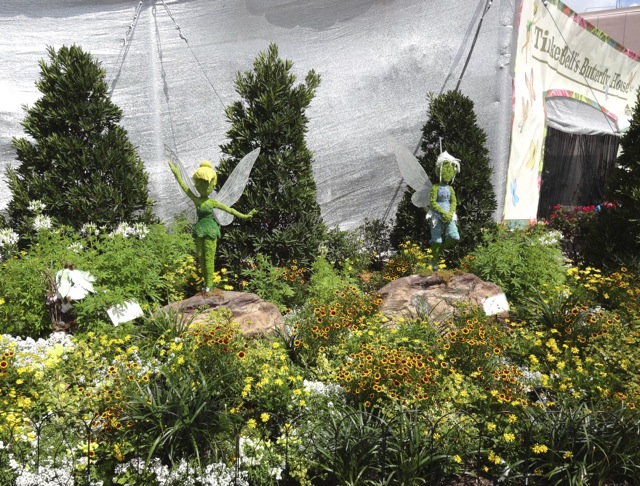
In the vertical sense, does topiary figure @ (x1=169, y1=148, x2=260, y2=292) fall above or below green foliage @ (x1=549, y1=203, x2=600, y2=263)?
above

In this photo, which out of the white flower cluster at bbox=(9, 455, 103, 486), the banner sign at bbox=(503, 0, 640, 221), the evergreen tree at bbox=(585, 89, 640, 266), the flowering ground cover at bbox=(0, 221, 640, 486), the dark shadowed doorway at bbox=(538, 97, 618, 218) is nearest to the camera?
the white flower cluster at bbox=(9, 455, 103, 486)

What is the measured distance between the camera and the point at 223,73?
7949mm

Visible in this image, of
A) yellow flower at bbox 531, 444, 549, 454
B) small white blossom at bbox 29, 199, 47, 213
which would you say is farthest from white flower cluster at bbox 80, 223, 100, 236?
yellow flower at bbox 531, 444, 549, 454

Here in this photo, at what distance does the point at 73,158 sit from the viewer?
6066 mm

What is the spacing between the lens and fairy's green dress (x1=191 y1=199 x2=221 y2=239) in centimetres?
512

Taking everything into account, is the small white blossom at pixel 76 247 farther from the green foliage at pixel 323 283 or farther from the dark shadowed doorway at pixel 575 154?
the dark shadowed doorway at pixel 575 154

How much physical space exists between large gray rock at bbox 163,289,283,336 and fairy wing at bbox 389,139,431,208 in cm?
220

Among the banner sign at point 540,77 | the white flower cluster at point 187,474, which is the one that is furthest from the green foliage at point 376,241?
the white flower cluster at point 187,474

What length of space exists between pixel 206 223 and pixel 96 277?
1.18 meters

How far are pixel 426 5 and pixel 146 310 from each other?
254 inches

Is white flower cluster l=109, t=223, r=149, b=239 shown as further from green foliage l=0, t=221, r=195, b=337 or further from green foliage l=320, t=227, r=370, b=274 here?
green foliage l=320, t=227, r=370, b=274

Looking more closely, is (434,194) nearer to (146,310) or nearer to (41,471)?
(146,310)

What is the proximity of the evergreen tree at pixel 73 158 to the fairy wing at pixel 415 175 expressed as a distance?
323 cm

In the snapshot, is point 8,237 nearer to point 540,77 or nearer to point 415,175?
point 415,175
